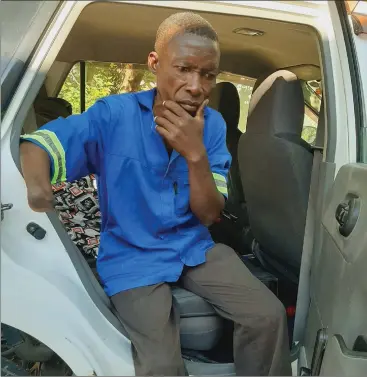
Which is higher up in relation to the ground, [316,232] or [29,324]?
[316,232]

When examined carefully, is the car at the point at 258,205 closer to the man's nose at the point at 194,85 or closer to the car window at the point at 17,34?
the car window at the point at 17,34

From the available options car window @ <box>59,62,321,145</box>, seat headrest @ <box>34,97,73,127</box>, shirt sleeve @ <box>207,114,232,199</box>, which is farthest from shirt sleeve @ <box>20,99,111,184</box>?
car window @ <box>59,62,321,145</box>

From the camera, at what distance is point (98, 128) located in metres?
1.35

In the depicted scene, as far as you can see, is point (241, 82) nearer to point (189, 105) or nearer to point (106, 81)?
point (106, 81)

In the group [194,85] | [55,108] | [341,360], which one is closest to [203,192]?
[194,85]

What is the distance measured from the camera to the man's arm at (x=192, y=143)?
50.8 inches

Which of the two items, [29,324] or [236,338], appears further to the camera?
[236,338]

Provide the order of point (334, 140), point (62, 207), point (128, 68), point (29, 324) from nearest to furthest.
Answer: point (29, 324) < point (334, 140) < point (62, 207) < point (128, 68)

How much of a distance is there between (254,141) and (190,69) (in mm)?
589

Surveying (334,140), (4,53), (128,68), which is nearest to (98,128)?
(4,53)

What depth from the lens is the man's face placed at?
133 cm

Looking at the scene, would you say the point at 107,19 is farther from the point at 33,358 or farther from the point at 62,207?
the point at 33,358

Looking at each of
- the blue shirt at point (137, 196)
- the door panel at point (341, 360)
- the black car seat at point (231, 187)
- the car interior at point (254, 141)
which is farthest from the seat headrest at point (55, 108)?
the door panel at point (341, 360)

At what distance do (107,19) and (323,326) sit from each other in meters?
1.33
